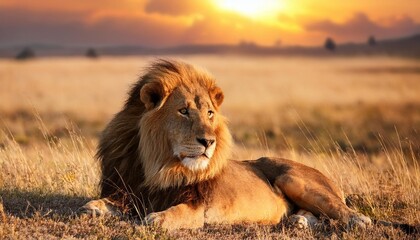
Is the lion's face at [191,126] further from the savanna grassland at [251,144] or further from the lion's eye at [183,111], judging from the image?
the savanna grassland at [251,144]

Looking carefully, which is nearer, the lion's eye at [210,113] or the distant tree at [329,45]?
the lion's eye at [210,113]

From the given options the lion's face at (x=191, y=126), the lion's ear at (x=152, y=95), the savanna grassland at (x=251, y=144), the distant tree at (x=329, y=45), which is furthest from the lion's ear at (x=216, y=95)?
the distant tree at (x=329, y=45)

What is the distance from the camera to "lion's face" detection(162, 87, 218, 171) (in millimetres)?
5961

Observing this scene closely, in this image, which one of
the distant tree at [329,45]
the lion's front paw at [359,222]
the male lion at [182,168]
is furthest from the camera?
the distant tree at [329,45]

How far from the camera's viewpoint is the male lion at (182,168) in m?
6.10

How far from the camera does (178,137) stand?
609 centimetres

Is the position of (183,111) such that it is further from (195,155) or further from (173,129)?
(195,155)

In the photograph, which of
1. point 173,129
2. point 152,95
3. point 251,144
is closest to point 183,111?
point 173,129

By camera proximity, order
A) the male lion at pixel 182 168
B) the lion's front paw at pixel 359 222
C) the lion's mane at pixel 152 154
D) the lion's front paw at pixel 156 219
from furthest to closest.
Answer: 1. the lion's front paw at pixel 359 222
2. the lion's mane at pixel 152 154
3. the male lion at pixel 182 168
4. the lion's front paw at pixel 156 219

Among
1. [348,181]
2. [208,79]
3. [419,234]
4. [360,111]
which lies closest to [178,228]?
[208,79]

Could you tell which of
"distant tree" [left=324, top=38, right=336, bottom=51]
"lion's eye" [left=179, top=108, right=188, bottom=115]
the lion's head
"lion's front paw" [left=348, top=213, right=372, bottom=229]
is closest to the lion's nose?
the lion's head

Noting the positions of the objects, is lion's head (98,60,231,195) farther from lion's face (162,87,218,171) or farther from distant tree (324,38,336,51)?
distant tree (324,38,336,51)

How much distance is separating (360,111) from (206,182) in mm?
22692

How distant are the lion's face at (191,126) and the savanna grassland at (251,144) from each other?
68 cm
